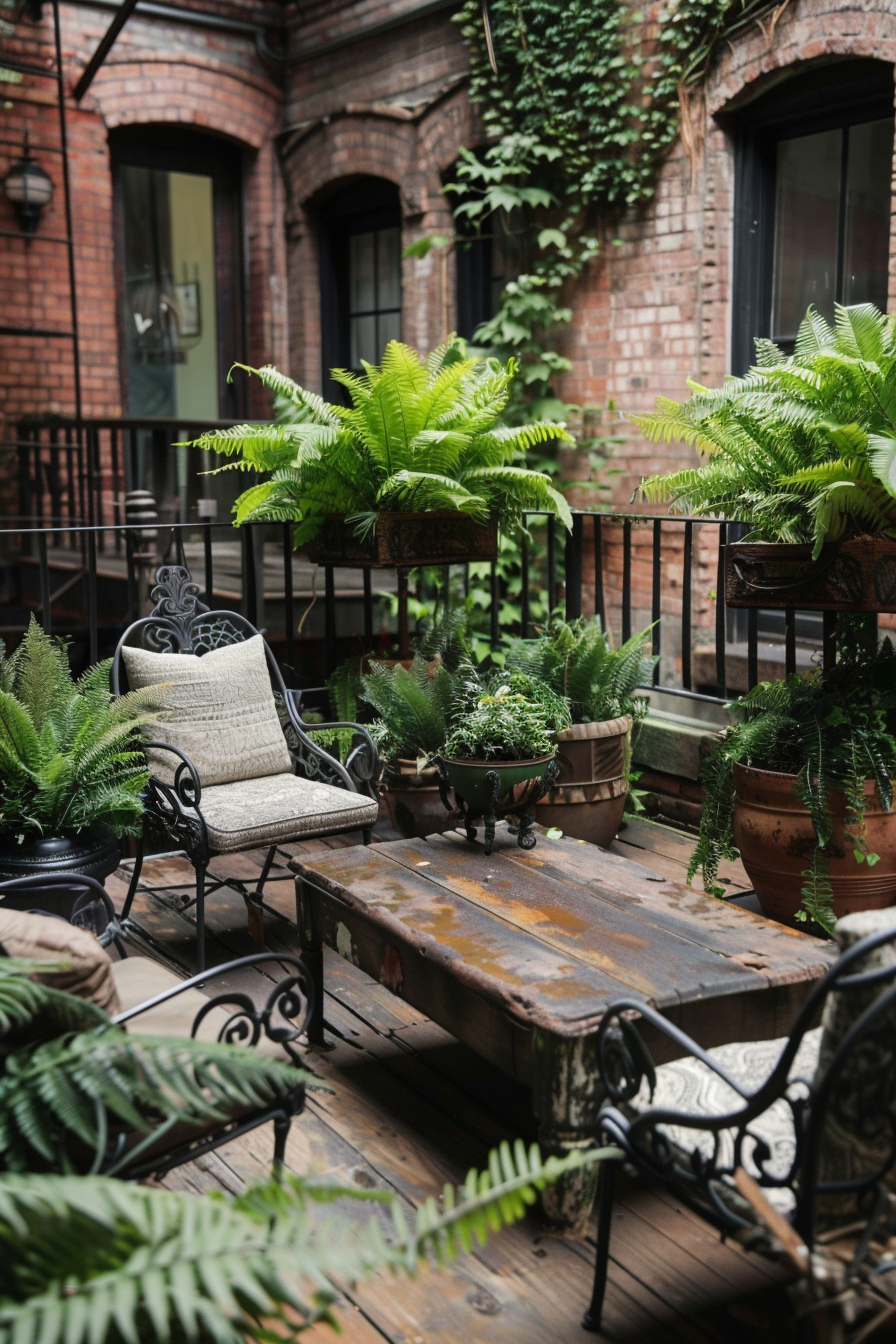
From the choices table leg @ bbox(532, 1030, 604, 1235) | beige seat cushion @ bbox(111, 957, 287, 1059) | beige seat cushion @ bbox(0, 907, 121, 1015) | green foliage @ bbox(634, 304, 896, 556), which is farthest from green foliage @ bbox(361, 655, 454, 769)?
beige seat cushion @ bbox(0, 907, 121, 1015)

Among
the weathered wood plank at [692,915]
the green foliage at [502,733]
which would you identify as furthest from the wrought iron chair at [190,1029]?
the green foliage at [502,733]

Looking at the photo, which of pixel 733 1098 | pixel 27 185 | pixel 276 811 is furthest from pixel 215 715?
pixel 27 185

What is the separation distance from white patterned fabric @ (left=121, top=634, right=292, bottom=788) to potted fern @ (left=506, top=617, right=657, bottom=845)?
92cm

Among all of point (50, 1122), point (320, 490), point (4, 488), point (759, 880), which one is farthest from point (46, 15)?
point (50, 1122)

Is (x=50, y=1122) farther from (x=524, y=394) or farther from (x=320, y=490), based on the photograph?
(x=524, y=394)

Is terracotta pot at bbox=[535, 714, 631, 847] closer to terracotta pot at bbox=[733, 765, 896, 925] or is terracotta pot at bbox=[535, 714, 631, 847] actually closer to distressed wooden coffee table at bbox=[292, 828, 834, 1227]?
terracotta pot at bbox=[733, 765, 896, 925]

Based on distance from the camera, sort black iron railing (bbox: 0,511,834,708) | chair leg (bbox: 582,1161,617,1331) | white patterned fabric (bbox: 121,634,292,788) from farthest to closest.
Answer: black iron railing (bbox: 0,511,834,708), white patterned fabric (bbox: 121,634,292,788), chair leg (bbox: 582,1161,617,1331)

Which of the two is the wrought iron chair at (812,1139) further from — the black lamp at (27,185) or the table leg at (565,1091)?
the black lamp at (27,185)

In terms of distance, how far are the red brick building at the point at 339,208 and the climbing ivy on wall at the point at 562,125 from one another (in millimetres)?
133

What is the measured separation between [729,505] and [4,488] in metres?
5.58

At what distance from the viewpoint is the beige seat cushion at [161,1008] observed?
2166 millimetres

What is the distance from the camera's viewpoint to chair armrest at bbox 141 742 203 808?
342 cm

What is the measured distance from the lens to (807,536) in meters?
3.46

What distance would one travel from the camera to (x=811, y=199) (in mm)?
5875
